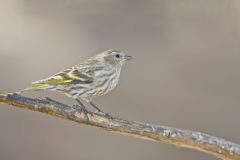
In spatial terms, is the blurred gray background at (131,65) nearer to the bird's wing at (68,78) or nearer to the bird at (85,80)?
the bird at (85,80)

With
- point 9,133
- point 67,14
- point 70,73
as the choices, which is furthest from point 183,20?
point 70,73

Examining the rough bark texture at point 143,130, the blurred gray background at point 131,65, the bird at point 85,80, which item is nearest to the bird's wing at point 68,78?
the bird at point 85,80

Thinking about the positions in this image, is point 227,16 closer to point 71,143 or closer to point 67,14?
point 67,14

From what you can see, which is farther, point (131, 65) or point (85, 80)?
point (131, 65)

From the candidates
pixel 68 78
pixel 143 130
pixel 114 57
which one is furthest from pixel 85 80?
pixel 143 130

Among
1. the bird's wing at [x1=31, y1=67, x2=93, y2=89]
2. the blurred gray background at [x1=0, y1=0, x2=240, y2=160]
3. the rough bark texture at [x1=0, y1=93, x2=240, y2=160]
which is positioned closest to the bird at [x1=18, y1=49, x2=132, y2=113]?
the bird's wing at [x1=31, y1=67, x2=93, y2=89]

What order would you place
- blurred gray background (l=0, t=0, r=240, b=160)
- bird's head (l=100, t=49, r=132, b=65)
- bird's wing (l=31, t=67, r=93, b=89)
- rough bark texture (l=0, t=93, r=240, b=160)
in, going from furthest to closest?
1. blurred gray background (l=0, t=0, r=240, b=160)
2. bird's head (l=100, t=49, r=132, b=65)
3. bird's wing (l=31, t=67, r=93, b=89)
4. rough bark texture (l=0, t=93, r=240, b=160)

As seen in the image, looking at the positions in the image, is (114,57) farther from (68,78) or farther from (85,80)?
(68,78)

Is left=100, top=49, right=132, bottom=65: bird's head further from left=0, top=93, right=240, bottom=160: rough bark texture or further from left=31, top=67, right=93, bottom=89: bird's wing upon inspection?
left=0, top=93, right=240, bottom=160: rough bark texture
